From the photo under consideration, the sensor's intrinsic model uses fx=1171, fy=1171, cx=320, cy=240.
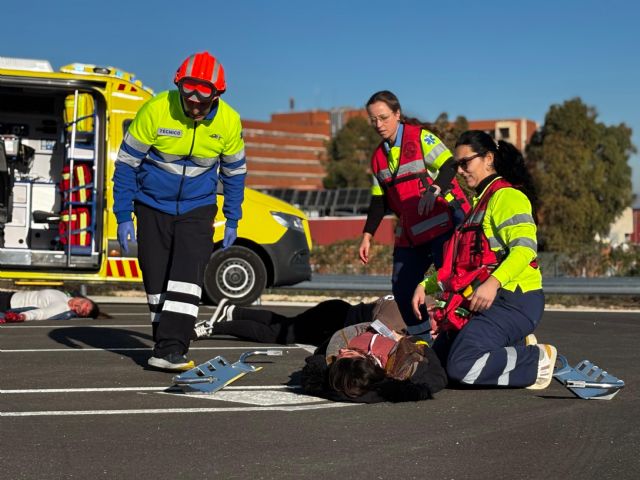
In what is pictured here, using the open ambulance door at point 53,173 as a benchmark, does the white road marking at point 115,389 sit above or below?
below

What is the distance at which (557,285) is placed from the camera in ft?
56.0

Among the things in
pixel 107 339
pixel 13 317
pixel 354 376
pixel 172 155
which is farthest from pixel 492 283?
pixel 13 317

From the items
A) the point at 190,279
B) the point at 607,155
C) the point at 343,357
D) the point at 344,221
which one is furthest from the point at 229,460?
the point at 344,221

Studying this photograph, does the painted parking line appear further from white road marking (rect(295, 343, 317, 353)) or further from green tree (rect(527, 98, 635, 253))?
green tree (rect(527, 98, 635, 253))

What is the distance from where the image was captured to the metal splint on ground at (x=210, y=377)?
674 cm

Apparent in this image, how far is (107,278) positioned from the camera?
45.9 feet

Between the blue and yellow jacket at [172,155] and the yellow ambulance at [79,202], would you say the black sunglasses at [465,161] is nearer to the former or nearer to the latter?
the blue and yellow jacket at [172,155]

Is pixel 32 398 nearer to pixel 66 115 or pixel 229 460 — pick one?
pixel 229 460

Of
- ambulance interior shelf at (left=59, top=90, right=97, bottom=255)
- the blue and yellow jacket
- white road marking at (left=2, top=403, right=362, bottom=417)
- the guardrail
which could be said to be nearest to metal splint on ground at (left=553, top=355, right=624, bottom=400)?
white road marking at (left=2, top=403, right=362, bottom=417)

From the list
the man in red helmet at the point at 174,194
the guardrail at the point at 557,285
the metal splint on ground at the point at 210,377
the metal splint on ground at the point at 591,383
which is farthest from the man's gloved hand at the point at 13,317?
the metal splint on ground at the point at 591,383

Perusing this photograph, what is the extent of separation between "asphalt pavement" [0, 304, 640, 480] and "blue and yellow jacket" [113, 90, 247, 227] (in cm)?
117

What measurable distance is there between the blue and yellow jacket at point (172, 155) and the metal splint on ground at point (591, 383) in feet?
8.90

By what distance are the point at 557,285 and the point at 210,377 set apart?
11.0 metres

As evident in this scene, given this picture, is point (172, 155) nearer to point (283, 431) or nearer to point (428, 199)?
point (428, 199)
